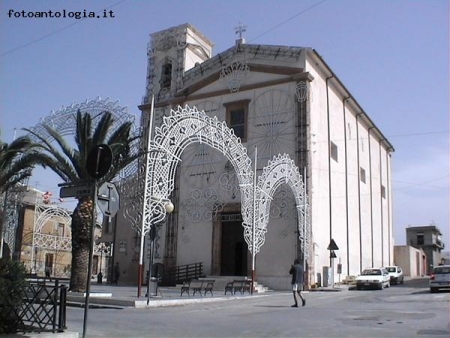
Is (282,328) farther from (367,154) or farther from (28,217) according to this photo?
(28,217)

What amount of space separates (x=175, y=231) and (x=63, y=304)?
23671 millimetres

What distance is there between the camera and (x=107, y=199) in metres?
8.89

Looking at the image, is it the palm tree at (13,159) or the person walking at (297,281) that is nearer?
the person walking at (297,281)

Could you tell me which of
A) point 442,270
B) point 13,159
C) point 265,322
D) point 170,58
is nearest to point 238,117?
point 170,58

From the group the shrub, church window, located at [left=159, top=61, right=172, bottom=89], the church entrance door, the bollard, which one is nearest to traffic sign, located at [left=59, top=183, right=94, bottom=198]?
the shrub

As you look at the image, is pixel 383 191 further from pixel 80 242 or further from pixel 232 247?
pixel 80 242

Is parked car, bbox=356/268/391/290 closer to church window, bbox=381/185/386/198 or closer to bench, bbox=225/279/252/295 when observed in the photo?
bench, bbox=225/279/252/295

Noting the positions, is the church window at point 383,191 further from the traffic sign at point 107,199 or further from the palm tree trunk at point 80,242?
the traffic sign at point 107,199

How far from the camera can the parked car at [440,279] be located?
75.0ft

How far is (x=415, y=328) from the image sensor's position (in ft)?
33.9

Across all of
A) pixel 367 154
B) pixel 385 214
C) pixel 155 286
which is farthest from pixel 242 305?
pixel 385 214

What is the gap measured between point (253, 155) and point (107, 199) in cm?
2237

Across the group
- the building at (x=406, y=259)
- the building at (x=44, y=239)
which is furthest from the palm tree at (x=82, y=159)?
the building at (x=406, y=259)

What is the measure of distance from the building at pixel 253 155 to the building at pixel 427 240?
32.4 metres
